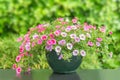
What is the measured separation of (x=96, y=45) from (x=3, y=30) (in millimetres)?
1725

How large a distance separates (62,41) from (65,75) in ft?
0.75

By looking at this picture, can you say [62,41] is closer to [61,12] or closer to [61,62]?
[61,62]

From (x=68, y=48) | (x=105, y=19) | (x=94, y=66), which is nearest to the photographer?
(x=68, y=48)

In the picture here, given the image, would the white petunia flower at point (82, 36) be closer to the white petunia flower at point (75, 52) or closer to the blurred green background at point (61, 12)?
the white petunia flower at point (75, 52)

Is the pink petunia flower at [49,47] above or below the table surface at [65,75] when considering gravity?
above

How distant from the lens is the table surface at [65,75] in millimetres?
2221

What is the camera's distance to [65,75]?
2.25m

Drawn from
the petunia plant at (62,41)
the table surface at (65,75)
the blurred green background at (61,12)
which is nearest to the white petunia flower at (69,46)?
the petunia plant at (62,41)

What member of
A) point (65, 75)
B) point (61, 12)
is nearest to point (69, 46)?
point (65, 75)

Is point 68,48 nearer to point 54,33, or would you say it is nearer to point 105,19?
point 54,33

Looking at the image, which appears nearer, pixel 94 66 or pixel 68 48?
pixel 68 48

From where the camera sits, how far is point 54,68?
2252mm

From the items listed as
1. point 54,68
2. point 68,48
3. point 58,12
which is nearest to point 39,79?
point 54,68

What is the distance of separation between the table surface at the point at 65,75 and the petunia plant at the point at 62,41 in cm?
6
